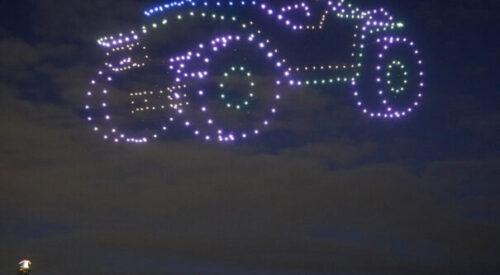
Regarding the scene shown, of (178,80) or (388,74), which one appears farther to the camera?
(388,74)

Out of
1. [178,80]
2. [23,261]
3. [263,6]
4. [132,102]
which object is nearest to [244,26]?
[263,6]

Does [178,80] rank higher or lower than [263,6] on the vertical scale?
lower

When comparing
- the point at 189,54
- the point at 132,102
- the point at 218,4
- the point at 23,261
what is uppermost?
the point at 218,4

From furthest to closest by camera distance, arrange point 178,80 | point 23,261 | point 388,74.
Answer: point 23,261 < point 388,74 < point 178,80

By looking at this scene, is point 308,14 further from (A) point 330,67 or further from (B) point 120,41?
(B) point 120,41

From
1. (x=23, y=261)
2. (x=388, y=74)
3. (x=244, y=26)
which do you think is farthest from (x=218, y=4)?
(x=23, y=261)

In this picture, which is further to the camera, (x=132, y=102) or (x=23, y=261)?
(x=23, y=261)

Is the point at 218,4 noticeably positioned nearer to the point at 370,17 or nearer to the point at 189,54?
the point at 189,54

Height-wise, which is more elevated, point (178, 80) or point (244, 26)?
point (244, 26)

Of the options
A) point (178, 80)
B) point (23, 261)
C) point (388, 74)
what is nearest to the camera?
point (178, 80)
